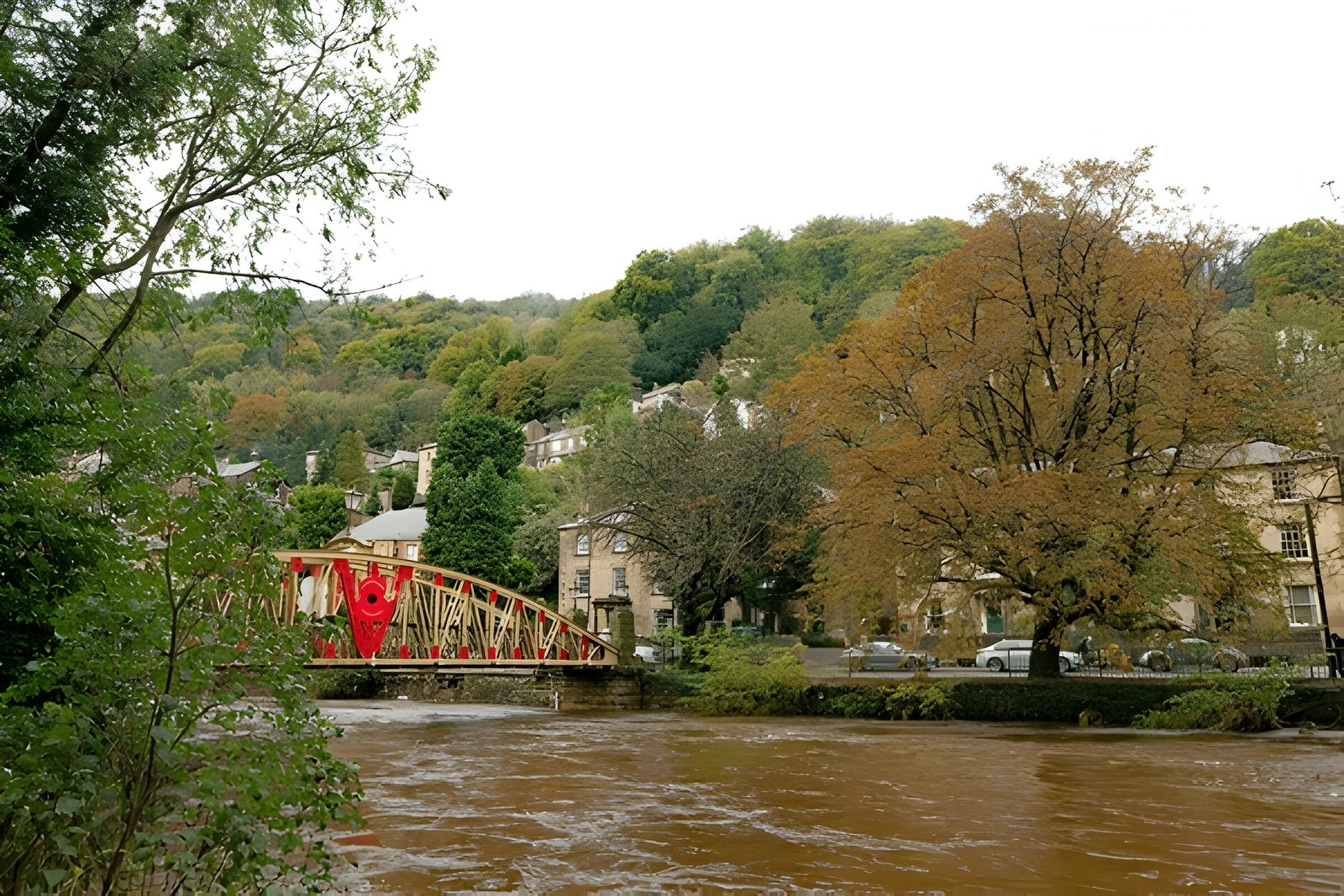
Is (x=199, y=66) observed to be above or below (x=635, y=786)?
above

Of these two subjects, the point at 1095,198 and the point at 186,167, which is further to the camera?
the point at 1095,198

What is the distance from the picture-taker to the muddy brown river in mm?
8953

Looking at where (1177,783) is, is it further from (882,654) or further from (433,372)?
(433,372)

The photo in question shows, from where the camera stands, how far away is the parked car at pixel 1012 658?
32.2 m

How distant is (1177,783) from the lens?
48.0ft

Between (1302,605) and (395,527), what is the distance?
48003 millimetres

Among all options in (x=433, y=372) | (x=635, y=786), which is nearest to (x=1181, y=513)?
(x=635, y=786)

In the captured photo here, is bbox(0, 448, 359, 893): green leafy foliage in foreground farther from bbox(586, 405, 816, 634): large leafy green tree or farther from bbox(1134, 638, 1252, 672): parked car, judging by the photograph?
bbox(586, 405, 816, 634): large leafy green tree

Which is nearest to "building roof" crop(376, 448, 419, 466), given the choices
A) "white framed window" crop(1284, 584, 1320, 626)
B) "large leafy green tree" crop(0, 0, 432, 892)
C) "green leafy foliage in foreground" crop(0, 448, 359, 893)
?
"white framed window" crop(1284, 584, 1320, 626)

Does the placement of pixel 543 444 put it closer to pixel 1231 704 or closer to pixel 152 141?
pixel 1231 704

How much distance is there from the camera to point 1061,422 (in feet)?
82.1

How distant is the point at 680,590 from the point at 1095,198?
19658mm

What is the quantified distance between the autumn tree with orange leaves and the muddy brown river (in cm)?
387

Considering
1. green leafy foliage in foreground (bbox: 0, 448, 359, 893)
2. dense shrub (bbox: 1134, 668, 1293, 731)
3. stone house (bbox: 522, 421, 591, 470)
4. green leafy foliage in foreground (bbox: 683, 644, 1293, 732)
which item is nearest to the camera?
green leafy foliage in foreground (bbox: 0, 448, 359, 893)
